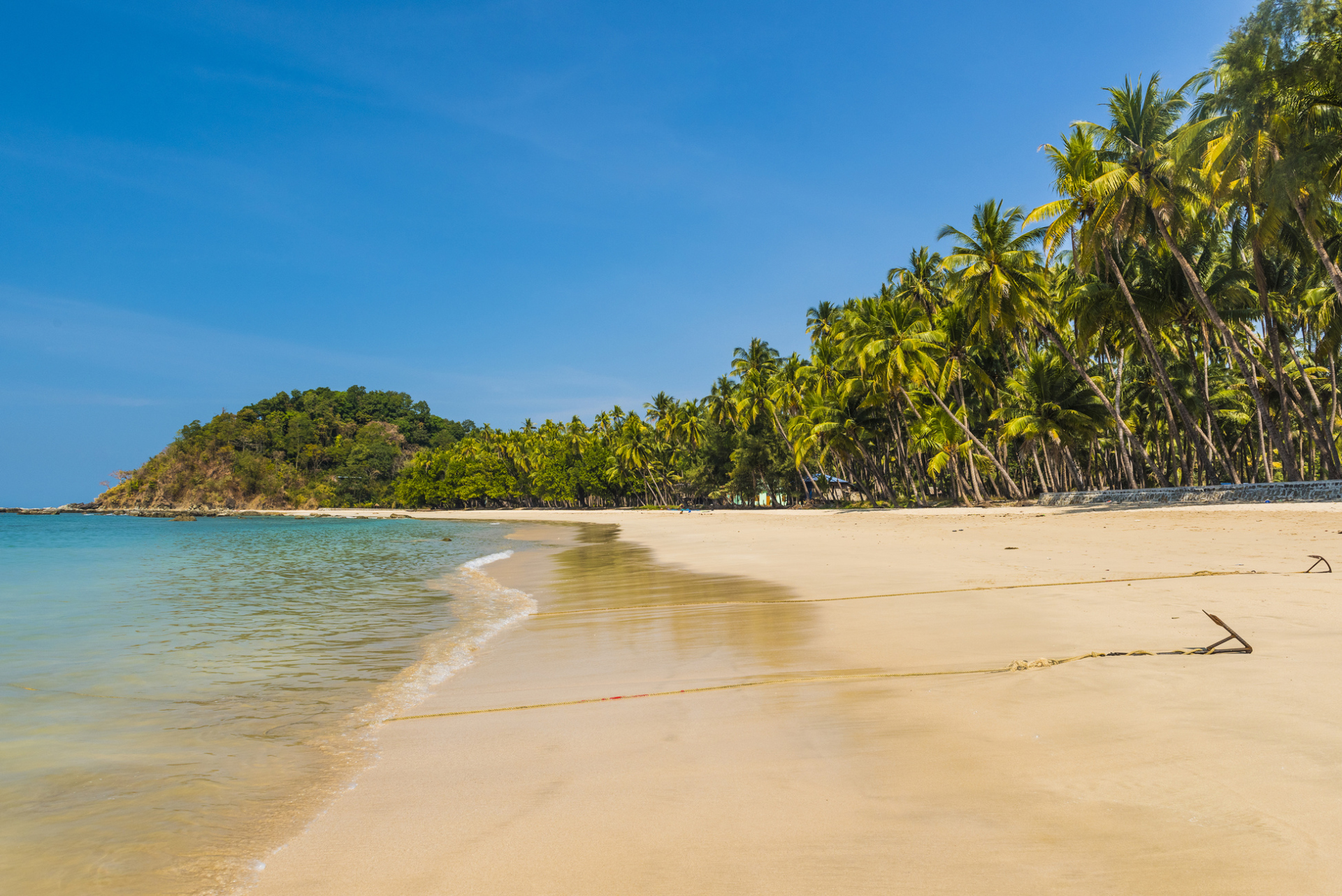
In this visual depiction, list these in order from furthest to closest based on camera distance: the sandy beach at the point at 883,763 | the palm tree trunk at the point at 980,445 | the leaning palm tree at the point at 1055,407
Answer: the palm tree trunk at the point at 980,445 < the leaning palm tree at the point at 1055,407 < the sandy beach at the point at 883,763

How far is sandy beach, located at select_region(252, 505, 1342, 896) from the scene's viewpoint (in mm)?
2311

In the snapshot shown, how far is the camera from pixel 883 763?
322 centimetres

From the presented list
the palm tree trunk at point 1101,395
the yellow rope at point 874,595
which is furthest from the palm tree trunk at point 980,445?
the yellow rope at point 874,595

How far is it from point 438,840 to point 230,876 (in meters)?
0.75

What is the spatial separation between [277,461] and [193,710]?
13834 cm

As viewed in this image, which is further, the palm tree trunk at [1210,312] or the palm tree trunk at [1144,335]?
the palm tree trunk at [1144,335]

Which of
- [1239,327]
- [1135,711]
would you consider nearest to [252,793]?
[1135,711]

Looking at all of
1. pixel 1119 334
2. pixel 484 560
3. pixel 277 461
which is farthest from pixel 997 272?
pixel 277 461

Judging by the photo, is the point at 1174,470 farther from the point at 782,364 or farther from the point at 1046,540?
the point at 1046,540

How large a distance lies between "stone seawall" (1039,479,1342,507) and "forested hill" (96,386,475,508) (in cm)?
10599

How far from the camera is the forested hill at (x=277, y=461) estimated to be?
11744 cm

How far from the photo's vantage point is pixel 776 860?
2.40 metres

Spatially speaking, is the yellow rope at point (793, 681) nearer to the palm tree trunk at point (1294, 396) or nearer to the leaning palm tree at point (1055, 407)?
the palm tree trunk at point (1294, 396)

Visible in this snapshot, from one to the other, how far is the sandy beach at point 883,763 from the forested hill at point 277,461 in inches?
4567
